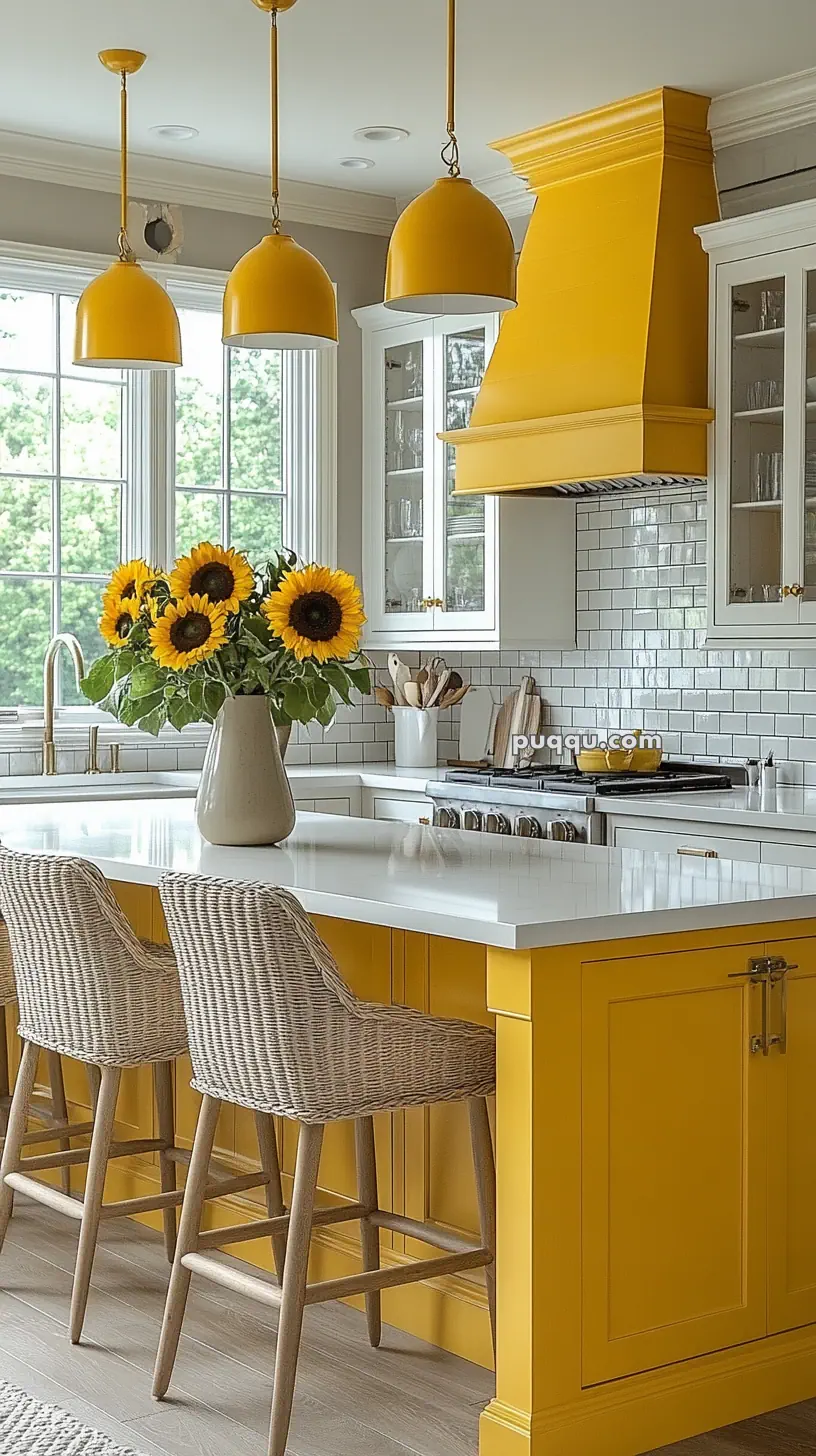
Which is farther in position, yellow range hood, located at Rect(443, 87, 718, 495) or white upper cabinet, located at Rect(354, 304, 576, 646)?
white upper cabinet, located at Rect(354, 304, 576, 646)

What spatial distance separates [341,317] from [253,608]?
10.6 ft

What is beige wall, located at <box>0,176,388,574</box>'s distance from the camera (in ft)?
19.2

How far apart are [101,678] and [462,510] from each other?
2.62 metres

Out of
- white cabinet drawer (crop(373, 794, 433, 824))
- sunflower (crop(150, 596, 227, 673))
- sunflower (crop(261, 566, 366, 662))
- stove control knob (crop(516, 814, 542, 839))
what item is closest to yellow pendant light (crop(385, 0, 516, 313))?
sunflower (crop(261, 566, 366, 662))

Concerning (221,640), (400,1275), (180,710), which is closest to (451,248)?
(221,640)

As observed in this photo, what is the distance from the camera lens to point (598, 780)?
205 inches

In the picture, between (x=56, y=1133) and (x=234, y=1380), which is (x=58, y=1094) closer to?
(x=56, y=1133)

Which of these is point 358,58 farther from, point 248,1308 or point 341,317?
point 248,1308

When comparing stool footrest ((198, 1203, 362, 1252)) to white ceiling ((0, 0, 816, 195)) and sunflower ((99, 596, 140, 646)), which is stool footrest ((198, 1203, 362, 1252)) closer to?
sunflower ((99, 596, 140, 646))

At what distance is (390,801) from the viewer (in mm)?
6020

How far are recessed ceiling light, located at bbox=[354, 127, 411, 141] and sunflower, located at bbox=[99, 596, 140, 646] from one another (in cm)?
261

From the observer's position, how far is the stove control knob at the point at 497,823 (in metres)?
5.38

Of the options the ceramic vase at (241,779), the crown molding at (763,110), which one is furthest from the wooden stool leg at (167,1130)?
the crown molding at (763,110)

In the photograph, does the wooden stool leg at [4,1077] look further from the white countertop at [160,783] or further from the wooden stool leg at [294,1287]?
the wooden stool leg at [294,1287]
